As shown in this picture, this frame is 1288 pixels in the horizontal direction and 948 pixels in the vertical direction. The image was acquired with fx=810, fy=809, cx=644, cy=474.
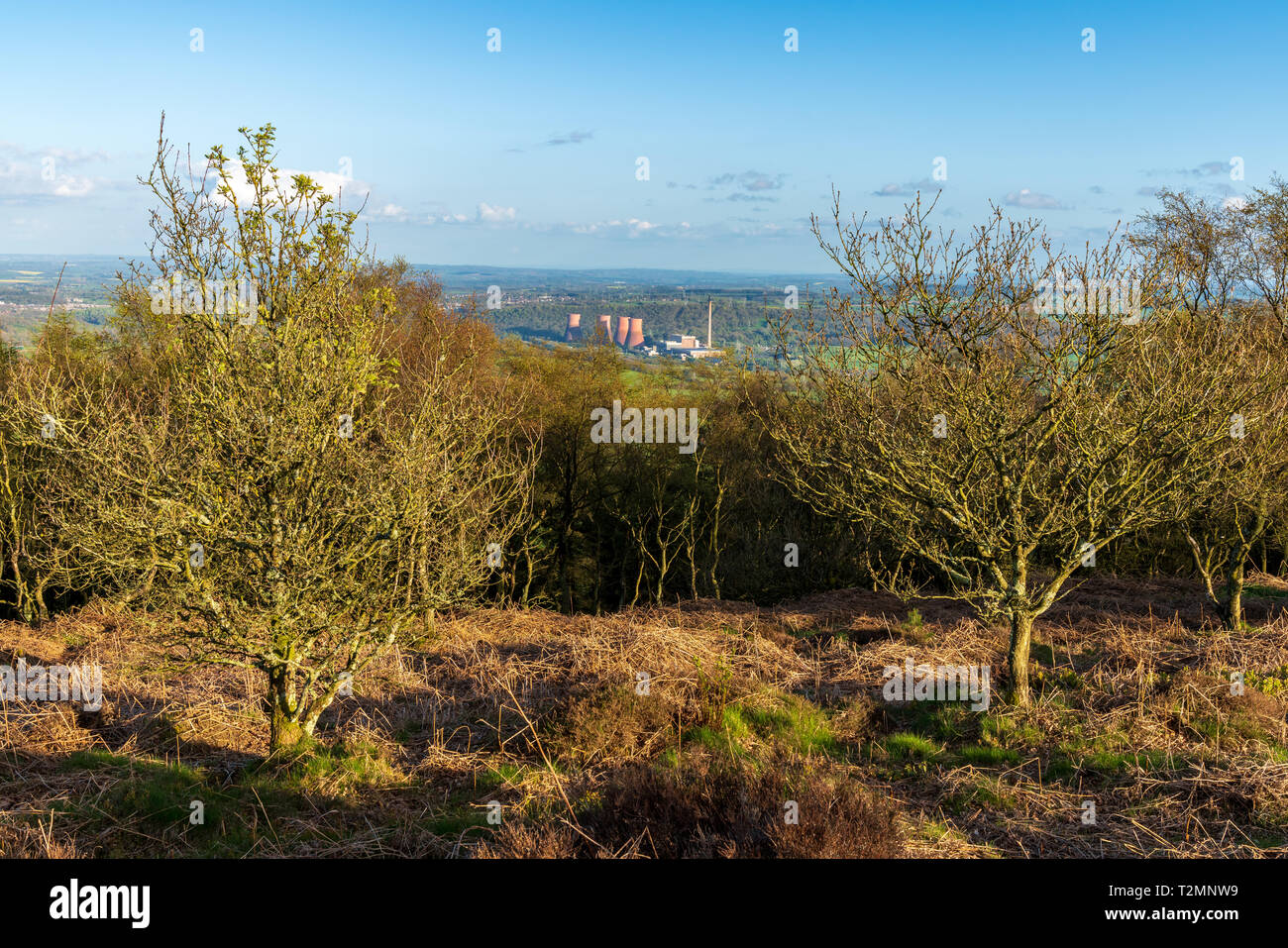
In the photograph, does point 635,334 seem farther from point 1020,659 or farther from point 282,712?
point 282,712

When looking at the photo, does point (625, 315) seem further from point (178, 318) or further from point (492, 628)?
point (178, 318)

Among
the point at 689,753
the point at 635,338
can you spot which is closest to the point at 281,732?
the point at 689,753

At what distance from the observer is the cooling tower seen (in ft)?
113

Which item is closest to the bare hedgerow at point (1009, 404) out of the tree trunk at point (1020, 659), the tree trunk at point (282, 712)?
the tree trunk at point (1020, 659)

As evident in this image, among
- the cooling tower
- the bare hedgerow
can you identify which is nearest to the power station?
the cooling tower

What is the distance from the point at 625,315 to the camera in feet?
122

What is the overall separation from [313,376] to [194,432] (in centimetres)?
116

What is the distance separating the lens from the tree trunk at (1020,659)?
9.47 meters

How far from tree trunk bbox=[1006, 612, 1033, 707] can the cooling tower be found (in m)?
25.5

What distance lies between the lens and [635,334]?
35469 mm

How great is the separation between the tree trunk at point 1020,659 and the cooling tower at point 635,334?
25523 mm

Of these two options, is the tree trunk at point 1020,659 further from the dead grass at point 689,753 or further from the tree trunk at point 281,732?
the tree trunk at point 281,732

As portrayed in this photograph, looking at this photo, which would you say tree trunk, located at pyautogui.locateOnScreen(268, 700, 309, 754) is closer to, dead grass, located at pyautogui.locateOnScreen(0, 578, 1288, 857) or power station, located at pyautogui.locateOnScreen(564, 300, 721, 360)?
dead grass, located at pyautogui.locateOnScreen(0, 578, 1288, 857)

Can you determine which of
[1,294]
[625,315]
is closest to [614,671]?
[1,294]
